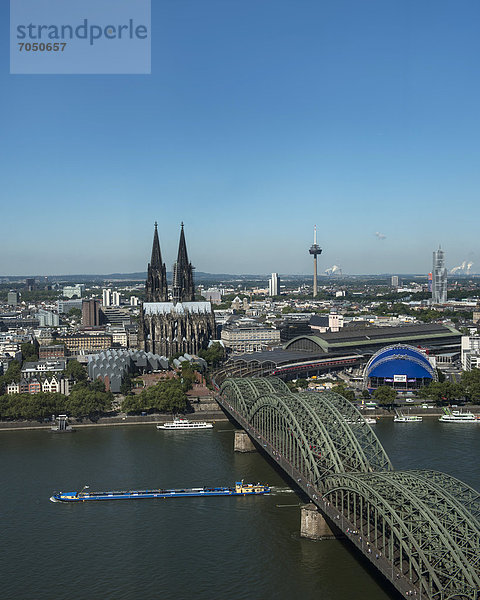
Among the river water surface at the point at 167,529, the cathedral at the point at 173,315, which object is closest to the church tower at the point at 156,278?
the cathedral at the point at 173,315

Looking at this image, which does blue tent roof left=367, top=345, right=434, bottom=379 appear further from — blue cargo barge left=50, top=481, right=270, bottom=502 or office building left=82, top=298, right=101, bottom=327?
office building left=82, top=298, right=101, bottom=327

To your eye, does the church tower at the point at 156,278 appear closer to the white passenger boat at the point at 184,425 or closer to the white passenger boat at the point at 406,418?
the white passenger boat at the point at 184,425

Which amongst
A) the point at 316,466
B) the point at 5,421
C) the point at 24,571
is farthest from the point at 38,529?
the point at 5,421

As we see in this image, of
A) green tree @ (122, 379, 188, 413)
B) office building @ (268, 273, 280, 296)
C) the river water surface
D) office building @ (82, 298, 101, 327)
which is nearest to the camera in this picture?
the river water surface

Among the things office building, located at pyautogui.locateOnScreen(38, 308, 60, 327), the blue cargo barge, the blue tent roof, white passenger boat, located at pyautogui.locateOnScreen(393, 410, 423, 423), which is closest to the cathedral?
the blue tent roof

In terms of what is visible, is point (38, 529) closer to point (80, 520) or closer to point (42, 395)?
point (80, 520)

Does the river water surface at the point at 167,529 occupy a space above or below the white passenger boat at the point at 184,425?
below
